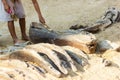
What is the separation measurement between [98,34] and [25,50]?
6.34 ft

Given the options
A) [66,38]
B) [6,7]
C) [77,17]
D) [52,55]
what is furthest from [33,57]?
[77,17]

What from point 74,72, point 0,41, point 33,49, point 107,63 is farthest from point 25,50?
point 0,41

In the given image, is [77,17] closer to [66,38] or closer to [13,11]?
[13,11]

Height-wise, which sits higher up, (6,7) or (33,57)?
(6,7)

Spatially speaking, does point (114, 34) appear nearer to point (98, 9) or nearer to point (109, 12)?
point (109, 12)

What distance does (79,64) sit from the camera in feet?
13.0

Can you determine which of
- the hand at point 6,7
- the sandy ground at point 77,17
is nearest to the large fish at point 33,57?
the sandy ground at point 77,17

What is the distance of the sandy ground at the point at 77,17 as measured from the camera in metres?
3.95

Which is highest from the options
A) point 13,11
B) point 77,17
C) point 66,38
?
point 13,11

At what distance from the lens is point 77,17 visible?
6.75 meters

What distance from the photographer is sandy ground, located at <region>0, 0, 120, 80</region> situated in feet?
12.9

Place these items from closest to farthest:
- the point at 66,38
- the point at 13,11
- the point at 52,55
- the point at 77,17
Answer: the point at 52,55 → the point at 66,38 → the point at 13,11 → the point at 77,17

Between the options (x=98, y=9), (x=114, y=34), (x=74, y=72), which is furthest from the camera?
(x=98, y=9)

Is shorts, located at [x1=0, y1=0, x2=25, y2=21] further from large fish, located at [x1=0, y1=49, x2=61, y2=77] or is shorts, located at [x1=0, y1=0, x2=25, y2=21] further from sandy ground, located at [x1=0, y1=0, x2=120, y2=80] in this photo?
large fish, located at [x1=0, y1=49, x2=61, y2=77]
